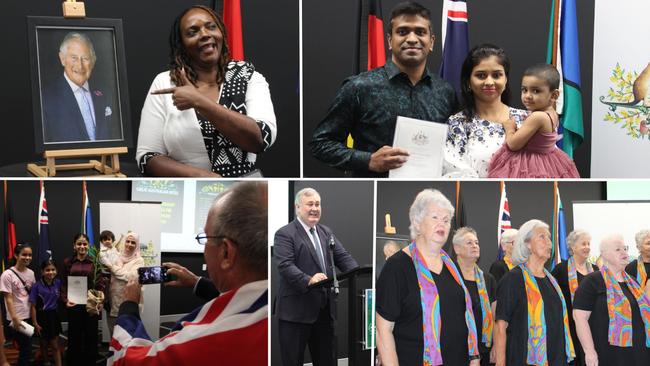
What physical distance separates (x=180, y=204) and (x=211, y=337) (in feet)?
1.51

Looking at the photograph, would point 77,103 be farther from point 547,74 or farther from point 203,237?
point 547,74

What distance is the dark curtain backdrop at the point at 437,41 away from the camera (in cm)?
477

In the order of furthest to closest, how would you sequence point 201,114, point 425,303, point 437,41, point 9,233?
1. point 437,41
2. point 201,114
3. point 425,303
4. point 9,233

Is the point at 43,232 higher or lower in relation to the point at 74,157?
lower

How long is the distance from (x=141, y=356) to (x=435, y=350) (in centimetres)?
101

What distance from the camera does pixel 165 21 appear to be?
460 cm

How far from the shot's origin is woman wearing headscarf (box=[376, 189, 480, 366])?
286cm

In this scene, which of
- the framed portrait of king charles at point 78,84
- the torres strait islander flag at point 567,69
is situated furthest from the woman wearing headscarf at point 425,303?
the torres strait islander flag at point 567,69

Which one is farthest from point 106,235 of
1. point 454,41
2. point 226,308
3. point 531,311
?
point 454,41

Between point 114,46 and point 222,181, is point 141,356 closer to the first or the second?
point 222,181

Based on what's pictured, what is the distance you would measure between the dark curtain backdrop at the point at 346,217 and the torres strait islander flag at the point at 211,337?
→ 14cm

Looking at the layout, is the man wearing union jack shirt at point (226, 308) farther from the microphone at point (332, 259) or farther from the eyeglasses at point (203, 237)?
the microphone at point (332, 259)

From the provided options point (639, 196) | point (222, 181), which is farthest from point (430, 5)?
point (222, 181)

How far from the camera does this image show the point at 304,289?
9.27 feet
